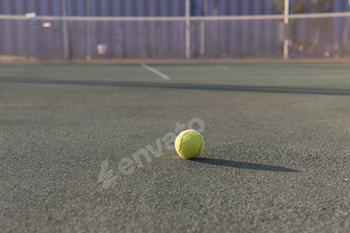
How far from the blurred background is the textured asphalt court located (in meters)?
15.8

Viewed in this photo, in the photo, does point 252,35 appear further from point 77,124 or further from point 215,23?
point 77,124

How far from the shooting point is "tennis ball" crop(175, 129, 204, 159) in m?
2.81

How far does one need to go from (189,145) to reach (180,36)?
1966 cm

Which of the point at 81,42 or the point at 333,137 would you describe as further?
the point at 81,42

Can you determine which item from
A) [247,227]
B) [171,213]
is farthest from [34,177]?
[247,227]

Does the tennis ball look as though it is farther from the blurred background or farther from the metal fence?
the metal fence

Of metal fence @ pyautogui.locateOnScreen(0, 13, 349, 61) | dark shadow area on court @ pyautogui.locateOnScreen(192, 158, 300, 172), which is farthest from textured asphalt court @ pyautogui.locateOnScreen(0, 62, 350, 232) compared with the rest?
metal fence @ pyautogui.locateOnScreen(0, 13, 349, 61)

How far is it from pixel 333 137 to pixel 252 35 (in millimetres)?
19406

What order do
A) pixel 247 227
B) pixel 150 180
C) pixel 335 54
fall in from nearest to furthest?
pixel 247 227, pixel 150 180, pixel 335 54

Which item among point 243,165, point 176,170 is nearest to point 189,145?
point 176,170

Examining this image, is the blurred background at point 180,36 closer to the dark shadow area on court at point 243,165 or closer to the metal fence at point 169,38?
the metal fence at point 169,38

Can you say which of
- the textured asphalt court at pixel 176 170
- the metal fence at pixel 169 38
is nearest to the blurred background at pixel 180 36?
the metal fence at pixel 169 38

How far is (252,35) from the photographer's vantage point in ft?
73.0

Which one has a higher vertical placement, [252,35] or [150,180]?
[252,35]
